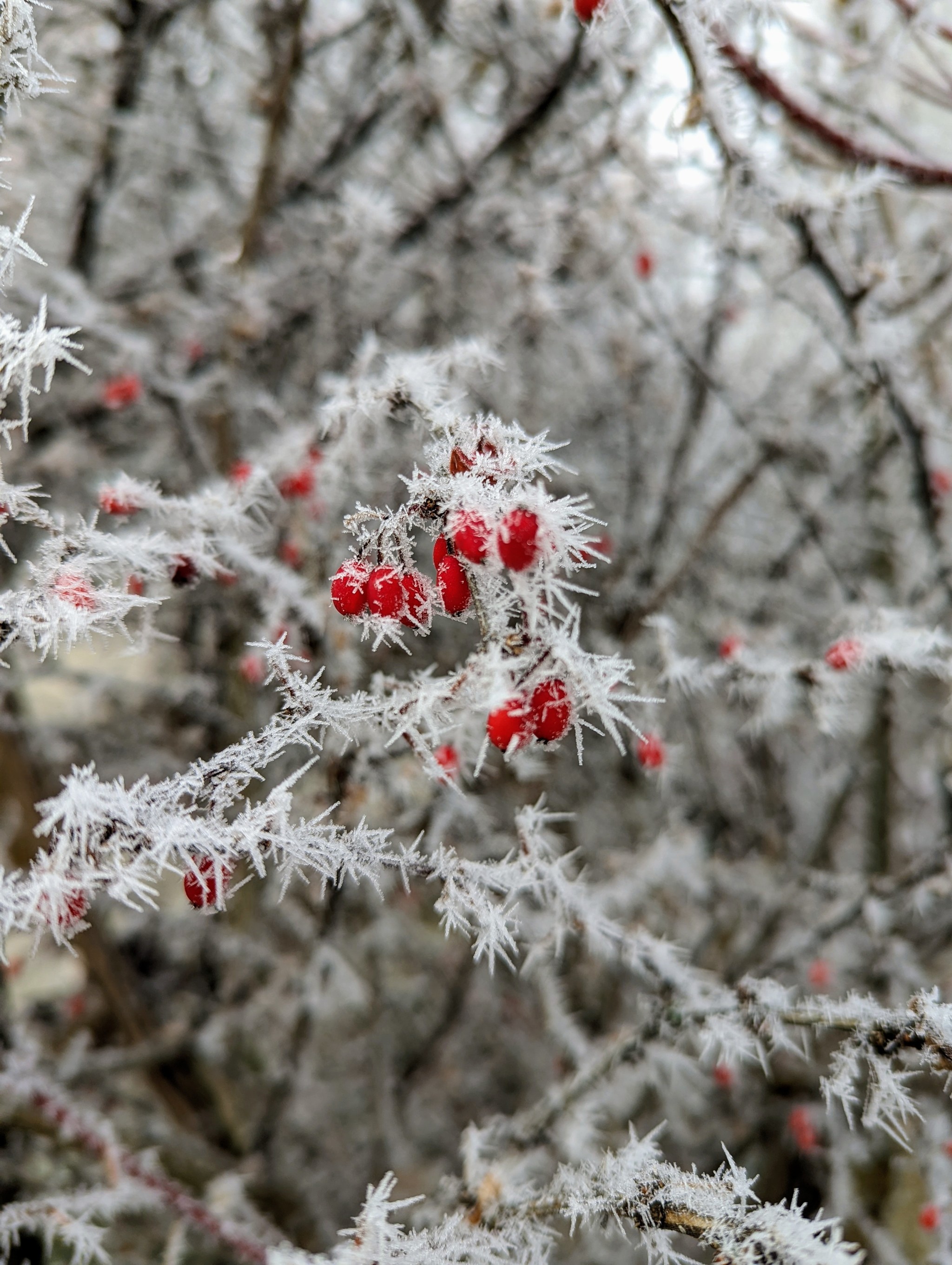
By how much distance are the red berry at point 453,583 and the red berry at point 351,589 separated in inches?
3.7

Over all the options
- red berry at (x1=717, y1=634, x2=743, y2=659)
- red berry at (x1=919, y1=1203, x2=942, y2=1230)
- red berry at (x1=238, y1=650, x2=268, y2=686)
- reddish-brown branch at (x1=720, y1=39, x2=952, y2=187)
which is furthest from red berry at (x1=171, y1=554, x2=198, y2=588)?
red berry at (x1=919, y1=1203, x2=942, y2=1230)

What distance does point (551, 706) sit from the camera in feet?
2.76

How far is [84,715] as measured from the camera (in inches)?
142

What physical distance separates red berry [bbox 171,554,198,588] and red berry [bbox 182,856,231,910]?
1.41 ft

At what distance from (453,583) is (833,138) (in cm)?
123

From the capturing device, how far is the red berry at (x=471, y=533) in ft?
2.77

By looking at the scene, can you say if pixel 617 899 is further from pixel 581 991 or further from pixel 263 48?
pixel 263 48

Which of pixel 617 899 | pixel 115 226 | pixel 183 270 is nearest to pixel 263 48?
pixel 183 270

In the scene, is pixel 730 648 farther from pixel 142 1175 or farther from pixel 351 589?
pixel 142 1175

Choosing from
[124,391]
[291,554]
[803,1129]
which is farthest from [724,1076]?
[124,391]

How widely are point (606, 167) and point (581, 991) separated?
2.49 m

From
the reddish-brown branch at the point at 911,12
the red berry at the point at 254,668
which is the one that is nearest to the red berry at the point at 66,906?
the red berry at the point at 254,668

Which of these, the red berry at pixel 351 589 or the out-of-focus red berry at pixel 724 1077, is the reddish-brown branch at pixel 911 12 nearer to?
the red berry at pixel 351 589

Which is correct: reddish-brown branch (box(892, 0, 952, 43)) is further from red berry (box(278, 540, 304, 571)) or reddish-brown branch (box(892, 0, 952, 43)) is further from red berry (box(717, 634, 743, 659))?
red berry (box(278, 540, 304, 571))
